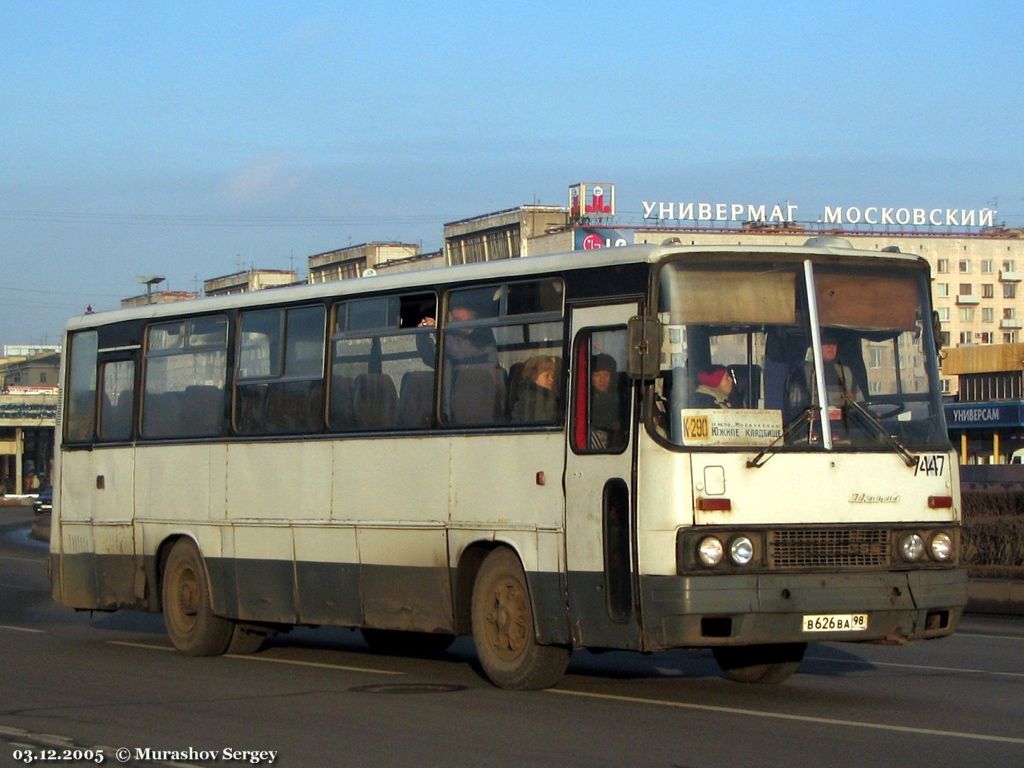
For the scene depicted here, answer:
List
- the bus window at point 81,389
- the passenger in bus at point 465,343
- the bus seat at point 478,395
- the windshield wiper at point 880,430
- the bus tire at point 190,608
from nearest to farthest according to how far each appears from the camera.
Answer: the windshield wiper at point 880,430 < the bus seat at point 478,395 < the passenger in bus at point 465,343 < the bus tire at point 190,608 < the bus window at point 81,389

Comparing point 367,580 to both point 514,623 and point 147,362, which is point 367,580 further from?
point 147,362

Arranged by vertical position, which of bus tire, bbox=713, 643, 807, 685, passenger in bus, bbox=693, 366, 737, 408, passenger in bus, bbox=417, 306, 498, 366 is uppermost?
passenger in bus, bbox=417, 306, 498, 366

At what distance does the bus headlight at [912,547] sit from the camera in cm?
1159

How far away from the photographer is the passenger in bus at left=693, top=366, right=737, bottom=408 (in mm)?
11250

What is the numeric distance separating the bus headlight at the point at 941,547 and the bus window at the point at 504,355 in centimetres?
268

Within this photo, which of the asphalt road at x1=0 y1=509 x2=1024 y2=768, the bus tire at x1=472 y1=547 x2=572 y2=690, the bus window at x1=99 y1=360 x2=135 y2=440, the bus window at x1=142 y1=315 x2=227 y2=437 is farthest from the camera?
the bus window at x1=99 y1=360 x2=135 y2=440

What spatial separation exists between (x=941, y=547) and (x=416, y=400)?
4.13 metres

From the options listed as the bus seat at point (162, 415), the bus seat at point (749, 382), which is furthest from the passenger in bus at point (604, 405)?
the bus seat at point (162, 415)

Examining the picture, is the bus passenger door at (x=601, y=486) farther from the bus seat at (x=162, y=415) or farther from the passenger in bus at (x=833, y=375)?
the bus seat at (x=162, y=415)

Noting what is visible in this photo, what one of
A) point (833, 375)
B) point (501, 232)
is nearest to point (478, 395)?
point (833, 375)

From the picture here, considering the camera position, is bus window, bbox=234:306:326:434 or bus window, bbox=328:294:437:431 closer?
bus window, bbox=328:294:437:431

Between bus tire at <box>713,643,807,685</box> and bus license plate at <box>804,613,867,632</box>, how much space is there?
5.57ft

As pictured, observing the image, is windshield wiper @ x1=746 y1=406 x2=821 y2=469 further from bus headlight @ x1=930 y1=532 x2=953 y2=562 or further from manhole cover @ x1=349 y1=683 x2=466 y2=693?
manhole cover @ x1=349 y1=683 x2=466 y2=693

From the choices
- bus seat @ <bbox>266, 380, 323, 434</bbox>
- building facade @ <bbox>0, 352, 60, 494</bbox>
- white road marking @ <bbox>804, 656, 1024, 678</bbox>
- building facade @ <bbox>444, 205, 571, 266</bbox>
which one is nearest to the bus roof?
bus seat @ <bbox>266, 380, 323, 434</bbox>
